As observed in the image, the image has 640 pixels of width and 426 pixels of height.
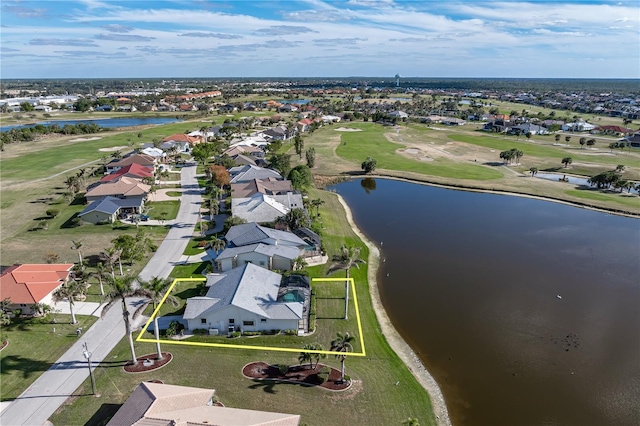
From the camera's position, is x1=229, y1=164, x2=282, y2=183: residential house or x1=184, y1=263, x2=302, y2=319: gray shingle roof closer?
x1=184, y1=263, x2=302, y2=319: gray shingle roof

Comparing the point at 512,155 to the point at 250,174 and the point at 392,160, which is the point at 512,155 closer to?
the point at 392,160

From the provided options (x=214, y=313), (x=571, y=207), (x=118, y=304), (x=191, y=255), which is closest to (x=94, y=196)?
(x=191, y=255)

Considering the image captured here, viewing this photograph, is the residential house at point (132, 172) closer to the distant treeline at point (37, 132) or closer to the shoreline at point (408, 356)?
the shoreline at point (408, 356)

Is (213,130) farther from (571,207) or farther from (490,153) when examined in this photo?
(571,207)


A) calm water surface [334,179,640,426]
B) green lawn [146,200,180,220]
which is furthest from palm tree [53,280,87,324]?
calm water surface [334,179,640,426]

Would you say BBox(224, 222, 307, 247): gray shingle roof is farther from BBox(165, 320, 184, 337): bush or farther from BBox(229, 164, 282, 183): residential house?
BBox(229, 164, 282, 183): residential house

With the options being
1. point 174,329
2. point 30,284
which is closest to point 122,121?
point 30,284
